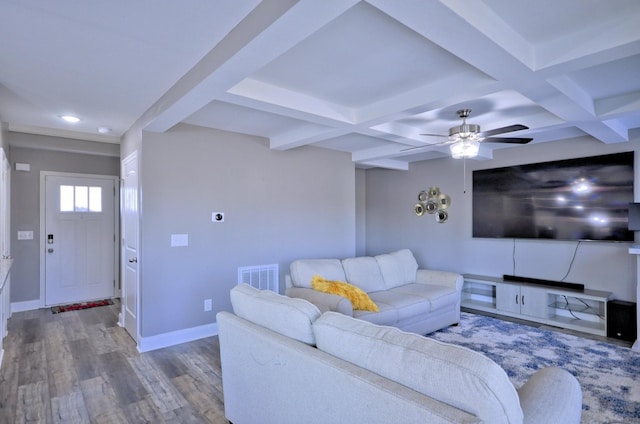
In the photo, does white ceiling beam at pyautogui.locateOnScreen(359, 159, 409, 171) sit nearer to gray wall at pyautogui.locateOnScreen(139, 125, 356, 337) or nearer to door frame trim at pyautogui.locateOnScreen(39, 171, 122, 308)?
gray wall at pyautogui.locateOnScreen(139, 125, 356, 337)

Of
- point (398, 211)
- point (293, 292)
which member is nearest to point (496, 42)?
point (293, 292)

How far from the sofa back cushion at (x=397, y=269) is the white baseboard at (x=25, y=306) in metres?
5.00

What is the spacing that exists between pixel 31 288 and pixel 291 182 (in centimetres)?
413

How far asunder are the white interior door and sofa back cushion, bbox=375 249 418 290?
2843 millimetres

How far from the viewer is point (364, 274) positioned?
411cm

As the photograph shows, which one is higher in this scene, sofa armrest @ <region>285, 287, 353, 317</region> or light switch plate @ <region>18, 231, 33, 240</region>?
light switch plate @ <region>18, 231, 33, 240</region>

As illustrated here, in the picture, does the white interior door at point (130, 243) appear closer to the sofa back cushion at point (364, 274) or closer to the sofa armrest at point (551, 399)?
the sofa back cushion at point (364, 274)

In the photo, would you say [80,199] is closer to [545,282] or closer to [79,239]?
[79,239]

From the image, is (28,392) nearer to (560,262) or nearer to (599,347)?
(599,347)

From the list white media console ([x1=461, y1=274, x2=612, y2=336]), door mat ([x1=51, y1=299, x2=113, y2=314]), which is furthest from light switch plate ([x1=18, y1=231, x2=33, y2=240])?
white media console ([x1=461, y1=274, x2=612, y2=336])

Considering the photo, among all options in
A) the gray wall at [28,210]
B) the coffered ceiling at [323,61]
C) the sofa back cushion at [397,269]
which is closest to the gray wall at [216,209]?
the coffered ceiling at [323,61]

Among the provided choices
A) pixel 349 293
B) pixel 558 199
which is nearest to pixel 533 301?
pixel 558 199

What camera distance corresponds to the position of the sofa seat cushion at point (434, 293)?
3.90 m

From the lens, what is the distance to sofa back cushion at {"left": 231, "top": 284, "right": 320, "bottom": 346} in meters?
1.73
